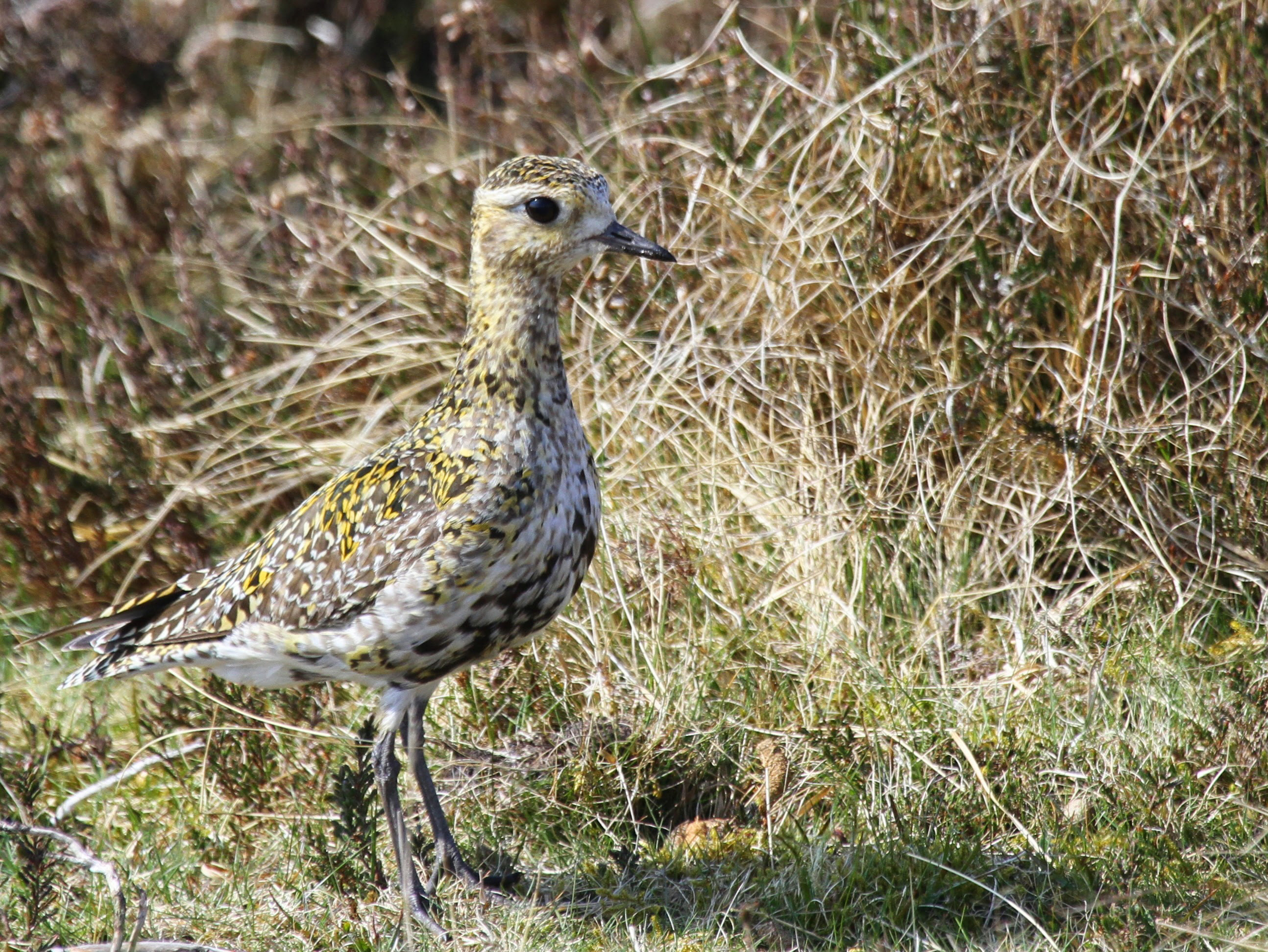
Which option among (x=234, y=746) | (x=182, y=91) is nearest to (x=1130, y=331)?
(x=234, y=746)

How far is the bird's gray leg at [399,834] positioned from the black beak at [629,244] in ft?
5.20

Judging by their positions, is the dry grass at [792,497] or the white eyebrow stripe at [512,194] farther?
the dry grass at [792,497]

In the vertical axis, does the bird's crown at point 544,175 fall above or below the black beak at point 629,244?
above

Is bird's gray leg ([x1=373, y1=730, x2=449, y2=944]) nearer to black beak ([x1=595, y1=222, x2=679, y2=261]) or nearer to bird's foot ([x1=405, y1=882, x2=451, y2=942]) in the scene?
bird's foot ([x1=405, y1=882, x2=451, y2=942])

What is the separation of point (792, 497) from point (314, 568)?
191 cm

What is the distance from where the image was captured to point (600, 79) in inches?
283

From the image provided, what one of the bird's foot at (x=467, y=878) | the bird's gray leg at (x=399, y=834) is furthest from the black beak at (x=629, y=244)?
the bird's foot at (x=467, y=878)

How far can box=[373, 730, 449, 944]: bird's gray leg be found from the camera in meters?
4.02

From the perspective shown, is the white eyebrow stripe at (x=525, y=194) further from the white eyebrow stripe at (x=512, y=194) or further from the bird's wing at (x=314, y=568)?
the bird's wing at (x=314, y=568)

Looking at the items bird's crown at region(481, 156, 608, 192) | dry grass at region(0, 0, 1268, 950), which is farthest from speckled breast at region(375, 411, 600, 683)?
bird's crown at region(481, 156, 608, 192)

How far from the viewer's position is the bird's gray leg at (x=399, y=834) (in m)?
4.02

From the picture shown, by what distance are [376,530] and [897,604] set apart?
1955 mm

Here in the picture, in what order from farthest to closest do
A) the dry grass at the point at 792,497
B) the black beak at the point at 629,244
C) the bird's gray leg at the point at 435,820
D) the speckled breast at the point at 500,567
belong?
1. the bird's gray leg at the point at 435,820
2. the dry grass at the point at 792,497
3. the black beak at the point at 629,244
4. the speckled breast at the point at 500,567

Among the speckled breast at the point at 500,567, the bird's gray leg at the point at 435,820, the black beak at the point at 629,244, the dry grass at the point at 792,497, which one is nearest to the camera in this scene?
the speckled breast at the point at 500,567
